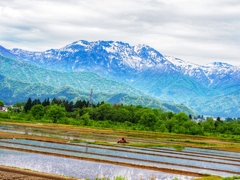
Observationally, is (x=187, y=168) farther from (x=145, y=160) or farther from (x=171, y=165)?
(x=145, y=160)

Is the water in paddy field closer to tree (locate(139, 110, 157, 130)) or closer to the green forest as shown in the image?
the green forest

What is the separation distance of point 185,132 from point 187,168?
66.0m

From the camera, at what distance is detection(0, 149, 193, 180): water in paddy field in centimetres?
2749

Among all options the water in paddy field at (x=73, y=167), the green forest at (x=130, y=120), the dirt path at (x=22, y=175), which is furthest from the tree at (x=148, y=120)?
the dirt path at (x=22, y=175)

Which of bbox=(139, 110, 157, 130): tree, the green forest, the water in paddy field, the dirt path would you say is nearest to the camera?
the dirt path

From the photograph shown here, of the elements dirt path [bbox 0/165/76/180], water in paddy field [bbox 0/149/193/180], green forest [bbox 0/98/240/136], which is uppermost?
green forest [bbox 0/98/240/136]

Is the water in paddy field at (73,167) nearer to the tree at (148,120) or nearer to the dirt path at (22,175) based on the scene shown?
the dirt path at (22,175)

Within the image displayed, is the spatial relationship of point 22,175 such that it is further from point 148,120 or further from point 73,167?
point 148,120

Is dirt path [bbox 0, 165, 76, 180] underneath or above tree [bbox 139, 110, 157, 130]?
underneath

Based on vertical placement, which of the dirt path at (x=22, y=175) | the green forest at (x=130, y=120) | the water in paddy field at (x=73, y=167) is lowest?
the water in paddy field at (x=73, y=167)

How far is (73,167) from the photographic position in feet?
97.7

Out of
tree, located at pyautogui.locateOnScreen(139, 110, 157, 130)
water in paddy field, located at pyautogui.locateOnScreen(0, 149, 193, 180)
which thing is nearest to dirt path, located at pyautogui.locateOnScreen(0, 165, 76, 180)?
water in paddy field, located at pyautogui.locateOnScreen(0, 149, 193, 180)

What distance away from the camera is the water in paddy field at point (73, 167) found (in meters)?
27.5

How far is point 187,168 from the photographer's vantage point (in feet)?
115
